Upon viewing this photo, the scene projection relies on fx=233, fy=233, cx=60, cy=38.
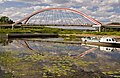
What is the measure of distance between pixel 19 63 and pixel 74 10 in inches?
1978

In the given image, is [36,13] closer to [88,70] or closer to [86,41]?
[86,41]

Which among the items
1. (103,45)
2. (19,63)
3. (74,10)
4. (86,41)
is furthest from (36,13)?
(19,63)

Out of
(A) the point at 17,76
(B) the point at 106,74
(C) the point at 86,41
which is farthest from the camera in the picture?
(C) the point at 86,41

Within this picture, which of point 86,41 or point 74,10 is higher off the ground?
point 74,10

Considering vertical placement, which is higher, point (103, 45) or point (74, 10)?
point (74, 10)

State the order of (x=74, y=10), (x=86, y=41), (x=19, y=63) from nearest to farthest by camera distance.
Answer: (x=19, y=63) < (x=86, y=41) < (x=74, y=10)

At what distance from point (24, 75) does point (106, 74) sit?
4601 millimetres

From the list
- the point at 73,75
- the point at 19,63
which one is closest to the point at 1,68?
the point at 19,63

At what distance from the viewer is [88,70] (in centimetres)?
1427

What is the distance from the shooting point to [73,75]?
12.8m

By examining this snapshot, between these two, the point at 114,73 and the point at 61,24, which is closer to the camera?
the point at 114,73

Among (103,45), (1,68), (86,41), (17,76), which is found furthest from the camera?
(86,41)

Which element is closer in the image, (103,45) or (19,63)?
(19,63)

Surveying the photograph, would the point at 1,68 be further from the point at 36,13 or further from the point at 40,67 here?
the point at 36,13
